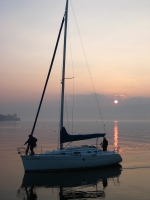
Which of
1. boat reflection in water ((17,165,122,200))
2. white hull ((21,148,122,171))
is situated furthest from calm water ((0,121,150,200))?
white hull ((21,148,122,171))

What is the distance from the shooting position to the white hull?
2288cm

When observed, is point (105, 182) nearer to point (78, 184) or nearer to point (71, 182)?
point (78, 184)

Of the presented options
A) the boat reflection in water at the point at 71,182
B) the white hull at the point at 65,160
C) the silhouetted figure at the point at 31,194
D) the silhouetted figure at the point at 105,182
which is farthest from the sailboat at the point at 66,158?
the silhouetted figure at the point at 31,194

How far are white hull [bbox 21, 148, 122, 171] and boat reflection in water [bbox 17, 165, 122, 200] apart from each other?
0.50 metres

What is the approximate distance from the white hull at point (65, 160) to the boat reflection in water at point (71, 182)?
497 mm

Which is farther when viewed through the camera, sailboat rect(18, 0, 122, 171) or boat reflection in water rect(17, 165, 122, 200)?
sailboat rect(18, 0, 122, 171)

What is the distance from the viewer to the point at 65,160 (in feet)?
76.3

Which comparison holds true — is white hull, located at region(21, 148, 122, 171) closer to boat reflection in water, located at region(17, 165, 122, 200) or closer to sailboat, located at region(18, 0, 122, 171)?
sailboat, located at region(18, 0, 122, 171)

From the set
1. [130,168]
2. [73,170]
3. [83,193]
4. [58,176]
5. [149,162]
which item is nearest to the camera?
[83,193]

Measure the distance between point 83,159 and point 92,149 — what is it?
130cm

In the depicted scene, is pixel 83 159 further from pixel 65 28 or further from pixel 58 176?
pixel 65 28

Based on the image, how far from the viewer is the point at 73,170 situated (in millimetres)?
23703

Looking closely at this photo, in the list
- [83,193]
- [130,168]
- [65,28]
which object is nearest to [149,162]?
[130,168]

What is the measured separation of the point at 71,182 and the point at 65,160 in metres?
3.25
